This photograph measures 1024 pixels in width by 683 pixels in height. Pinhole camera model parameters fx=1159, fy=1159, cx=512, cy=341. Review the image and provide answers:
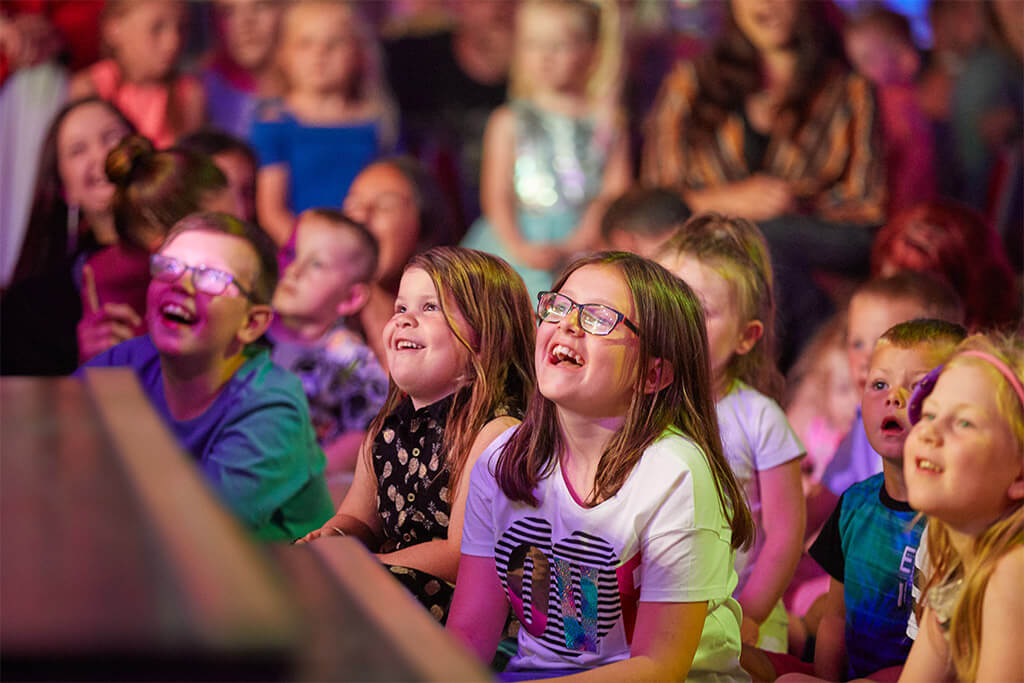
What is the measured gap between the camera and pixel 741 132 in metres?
5.22

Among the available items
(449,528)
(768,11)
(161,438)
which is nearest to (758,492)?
(449,528)

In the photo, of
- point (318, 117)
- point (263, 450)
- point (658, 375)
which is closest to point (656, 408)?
point (658, 375)

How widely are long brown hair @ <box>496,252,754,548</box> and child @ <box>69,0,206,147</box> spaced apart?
3501 mm

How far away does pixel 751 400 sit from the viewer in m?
2.45

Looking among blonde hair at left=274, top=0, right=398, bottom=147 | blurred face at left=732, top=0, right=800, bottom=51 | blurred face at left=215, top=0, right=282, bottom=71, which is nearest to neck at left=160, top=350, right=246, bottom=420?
blonde hair at left=274, top=0, right=398, bottom=147

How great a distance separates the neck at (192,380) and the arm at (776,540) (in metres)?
1.17

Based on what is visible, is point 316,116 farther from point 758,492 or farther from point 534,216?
point 758,492

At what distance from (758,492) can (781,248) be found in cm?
275

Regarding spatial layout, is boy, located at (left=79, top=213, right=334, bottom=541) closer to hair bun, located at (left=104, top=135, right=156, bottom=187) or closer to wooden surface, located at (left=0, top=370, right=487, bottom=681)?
hair bun, located at (left=104, top=135, right=156, bottom=187)

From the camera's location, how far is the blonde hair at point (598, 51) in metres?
5.14

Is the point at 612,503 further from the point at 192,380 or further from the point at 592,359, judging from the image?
the point at 192,380

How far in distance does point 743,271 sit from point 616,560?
0.97m

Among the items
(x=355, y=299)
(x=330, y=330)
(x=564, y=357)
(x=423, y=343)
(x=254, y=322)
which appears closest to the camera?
(x=564, y=357)

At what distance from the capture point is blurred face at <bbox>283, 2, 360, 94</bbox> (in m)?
5.04
